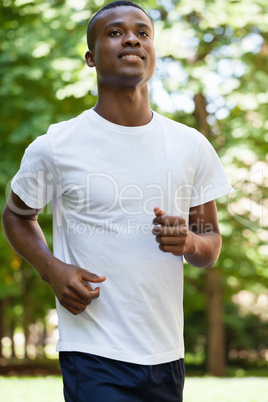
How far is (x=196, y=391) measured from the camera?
9328 millimetres

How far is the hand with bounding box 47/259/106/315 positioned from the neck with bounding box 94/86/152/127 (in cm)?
61

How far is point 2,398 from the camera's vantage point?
8.51 meters

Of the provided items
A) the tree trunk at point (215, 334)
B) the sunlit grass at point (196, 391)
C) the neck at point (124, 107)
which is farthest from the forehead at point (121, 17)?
the tree trunk at point (215, 334)

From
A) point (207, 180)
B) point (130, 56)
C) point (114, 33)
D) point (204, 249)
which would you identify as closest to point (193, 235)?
point (204, 249)

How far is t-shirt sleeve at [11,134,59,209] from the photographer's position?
221 centimetres

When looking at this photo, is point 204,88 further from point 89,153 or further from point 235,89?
point 89,153

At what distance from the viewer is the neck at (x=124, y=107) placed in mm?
2312

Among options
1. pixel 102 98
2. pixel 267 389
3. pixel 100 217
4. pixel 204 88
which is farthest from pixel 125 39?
pixel 204 88

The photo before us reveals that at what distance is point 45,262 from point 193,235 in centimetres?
53

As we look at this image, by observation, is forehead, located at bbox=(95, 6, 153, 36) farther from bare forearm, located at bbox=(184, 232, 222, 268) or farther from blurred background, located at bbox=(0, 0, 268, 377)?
Result: blurred background, located at bbox=(0, 0, 268, 377)

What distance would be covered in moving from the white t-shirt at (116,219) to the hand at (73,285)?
65 mm

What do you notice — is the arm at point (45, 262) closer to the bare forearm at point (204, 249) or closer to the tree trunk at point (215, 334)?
the bare forearm at point (204, 249)

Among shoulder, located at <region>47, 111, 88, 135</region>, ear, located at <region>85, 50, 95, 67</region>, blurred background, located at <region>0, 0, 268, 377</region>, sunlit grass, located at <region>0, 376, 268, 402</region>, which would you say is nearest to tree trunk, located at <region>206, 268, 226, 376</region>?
blurred background, located at <region>0, 0, 268, 377</region>

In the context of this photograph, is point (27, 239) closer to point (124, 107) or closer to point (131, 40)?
point (124, 107)
